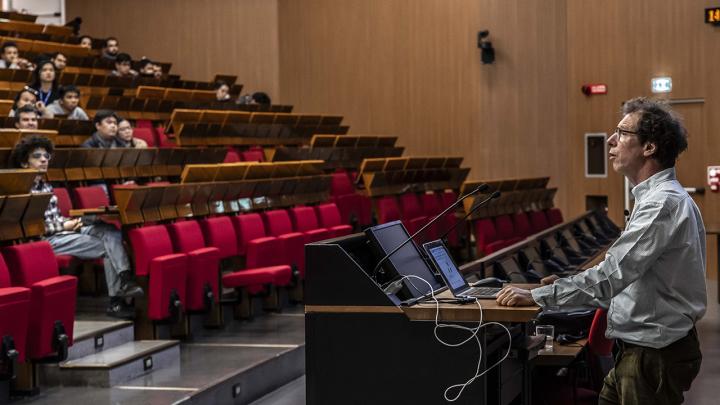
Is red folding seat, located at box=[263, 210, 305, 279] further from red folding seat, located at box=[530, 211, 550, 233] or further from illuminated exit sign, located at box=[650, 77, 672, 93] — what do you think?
illuminated exit sign, located at box=[650, 77, 672, 93]

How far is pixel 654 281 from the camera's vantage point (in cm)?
107

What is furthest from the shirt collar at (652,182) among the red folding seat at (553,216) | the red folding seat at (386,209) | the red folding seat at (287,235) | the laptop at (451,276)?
the red folding seat at (553,216)

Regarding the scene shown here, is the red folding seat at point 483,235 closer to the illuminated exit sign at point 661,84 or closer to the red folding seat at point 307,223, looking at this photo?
the red folding seat at point 307,223

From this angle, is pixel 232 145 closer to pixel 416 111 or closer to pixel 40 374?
pixel 416 111

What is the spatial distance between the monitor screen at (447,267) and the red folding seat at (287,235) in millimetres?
1376

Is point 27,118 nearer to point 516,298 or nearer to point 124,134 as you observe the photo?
point 124,134

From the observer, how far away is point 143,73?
16.0ft

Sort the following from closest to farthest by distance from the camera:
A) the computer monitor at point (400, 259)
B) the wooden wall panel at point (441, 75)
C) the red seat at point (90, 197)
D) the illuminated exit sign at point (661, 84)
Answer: the computer monitor at point (400, 259) < the red seat at point (90, 197) < the illuminated exit sign at point (661, 84) < the wooden wall panel at point (441, 75)

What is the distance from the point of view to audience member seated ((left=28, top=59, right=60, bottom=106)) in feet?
11.6

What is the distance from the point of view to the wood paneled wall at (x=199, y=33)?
573 centimetres

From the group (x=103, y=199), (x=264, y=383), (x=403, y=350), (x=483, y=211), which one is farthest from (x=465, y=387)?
(x=483, y=211)

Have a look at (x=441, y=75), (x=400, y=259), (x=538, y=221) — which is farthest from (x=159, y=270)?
(x=441, y=75)

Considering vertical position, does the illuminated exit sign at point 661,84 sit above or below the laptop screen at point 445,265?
above

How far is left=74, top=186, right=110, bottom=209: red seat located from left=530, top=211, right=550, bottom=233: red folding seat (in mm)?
1839
